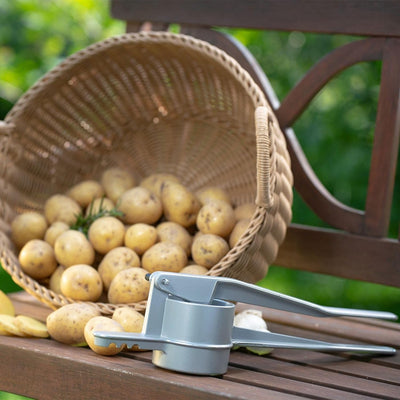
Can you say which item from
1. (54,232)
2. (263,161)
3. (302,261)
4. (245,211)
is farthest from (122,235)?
(302,261)

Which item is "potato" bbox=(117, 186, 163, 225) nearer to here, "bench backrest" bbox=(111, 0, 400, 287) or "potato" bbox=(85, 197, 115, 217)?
"potato" bbox=(85, 197, 115, 217)

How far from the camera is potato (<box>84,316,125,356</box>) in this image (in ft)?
3.70

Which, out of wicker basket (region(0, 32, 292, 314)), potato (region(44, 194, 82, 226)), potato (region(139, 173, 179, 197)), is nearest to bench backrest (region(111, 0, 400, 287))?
wicker basket (region(0, 32, 292, 314))

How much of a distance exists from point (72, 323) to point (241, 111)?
0.63 metres

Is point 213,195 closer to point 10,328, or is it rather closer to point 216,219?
point 216,219

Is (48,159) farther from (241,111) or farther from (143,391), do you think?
(143,391)

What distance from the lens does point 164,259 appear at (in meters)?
1.34

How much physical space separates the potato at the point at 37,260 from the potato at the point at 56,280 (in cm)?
1

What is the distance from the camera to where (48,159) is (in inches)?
66.0

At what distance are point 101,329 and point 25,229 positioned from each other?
421mm

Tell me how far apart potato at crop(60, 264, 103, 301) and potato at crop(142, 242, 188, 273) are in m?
0.10

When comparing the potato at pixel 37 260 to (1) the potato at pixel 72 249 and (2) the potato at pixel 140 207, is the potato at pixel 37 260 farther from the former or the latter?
(2) the potato at pixel 140 207

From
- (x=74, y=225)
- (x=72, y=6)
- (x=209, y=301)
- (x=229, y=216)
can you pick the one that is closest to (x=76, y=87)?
(x=74, y=225)

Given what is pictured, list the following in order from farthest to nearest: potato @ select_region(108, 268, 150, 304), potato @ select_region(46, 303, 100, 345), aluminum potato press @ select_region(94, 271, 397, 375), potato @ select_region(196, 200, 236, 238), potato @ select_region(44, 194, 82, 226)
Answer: potato @ select_region(44, 194, 82, 226) < potato @ select_region(196, 200, 236, 238) < potato @ select_region(108, 268, 150, 304) < potato @ select_region(46, 303, 100, 345) < aluminum potato press @ select_region(94, 271, 397, 375)
